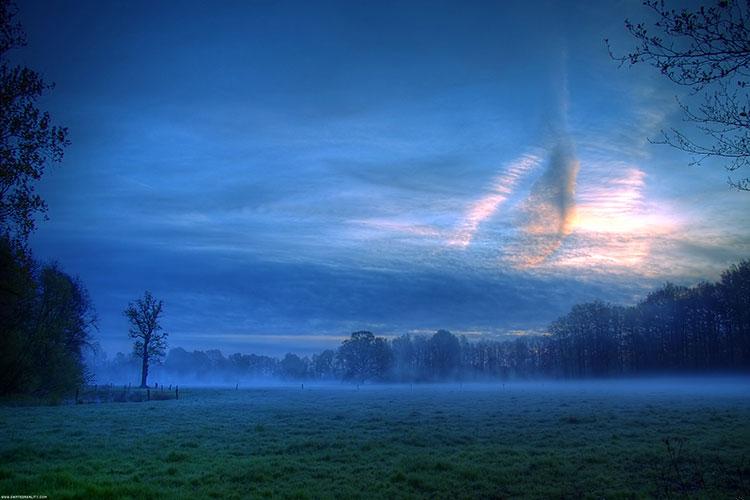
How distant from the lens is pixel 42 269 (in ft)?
141

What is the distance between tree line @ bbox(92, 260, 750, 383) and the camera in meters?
93.7

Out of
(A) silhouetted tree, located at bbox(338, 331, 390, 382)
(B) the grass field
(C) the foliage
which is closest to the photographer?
(B) the grass field

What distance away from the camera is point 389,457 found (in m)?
18.9

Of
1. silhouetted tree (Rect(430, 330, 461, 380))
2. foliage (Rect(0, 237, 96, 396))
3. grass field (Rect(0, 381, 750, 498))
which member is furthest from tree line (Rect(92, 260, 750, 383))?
grass field (Rect(0, 381, 750, 498))

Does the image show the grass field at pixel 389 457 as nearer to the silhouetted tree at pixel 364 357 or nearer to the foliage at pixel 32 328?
the foliage at pixel 32 328

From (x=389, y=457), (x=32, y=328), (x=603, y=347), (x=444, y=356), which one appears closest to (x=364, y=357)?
(x=444, y=356)

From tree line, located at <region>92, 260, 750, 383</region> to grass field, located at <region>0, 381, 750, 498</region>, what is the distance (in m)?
79.8

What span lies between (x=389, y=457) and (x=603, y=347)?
121 m

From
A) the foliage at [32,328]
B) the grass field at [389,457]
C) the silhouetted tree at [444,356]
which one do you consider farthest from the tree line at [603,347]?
the grass field at [389,457]

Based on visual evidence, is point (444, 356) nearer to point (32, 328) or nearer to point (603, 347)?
point (603, 347)

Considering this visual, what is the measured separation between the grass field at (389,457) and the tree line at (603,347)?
79784mm

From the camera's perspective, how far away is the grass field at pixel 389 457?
13758 millimetres

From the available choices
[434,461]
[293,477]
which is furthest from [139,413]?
[434,461]

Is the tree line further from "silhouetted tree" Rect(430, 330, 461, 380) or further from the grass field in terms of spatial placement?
the grass field
